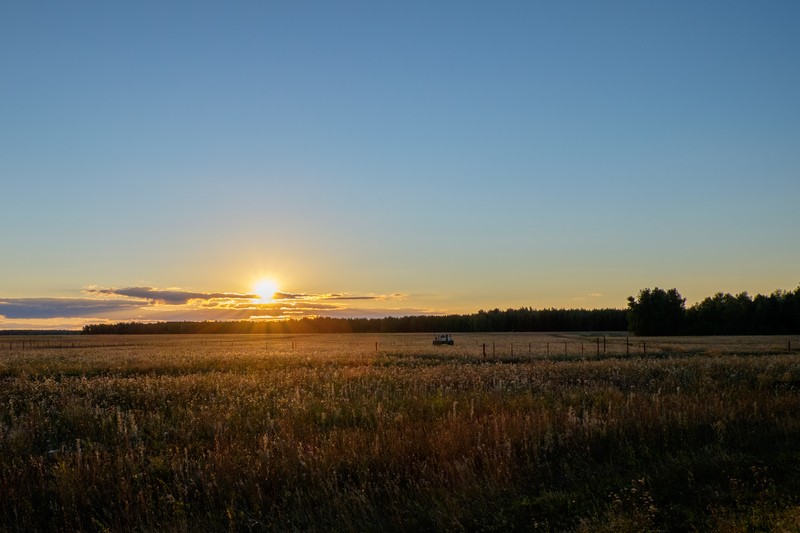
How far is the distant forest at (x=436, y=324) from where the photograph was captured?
497 ft

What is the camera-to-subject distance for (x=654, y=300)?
12056 centimetres

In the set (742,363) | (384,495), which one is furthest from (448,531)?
(742,363)

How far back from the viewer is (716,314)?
12000cm

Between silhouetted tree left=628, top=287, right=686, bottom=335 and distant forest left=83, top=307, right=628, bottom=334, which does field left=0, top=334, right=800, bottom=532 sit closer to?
silhouetted tree left=628, top=287, right=686, bottom=335

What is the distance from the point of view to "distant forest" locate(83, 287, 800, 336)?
382 ft

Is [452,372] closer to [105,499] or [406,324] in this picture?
[105,499]

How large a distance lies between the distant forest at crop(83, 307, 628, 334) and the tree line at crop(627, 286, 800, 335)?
28807 millimetres

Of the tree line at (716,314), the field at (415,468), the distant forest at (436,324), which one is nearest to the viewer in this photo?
the field at (415,468)

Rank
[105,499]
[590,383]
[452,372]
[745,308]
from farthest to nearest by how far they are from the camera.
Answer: [745,308]
[452,372]
[590,383]
[105,499]

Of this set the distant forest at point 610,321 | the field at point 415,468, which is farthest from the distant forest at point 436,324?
the field at point 415,468

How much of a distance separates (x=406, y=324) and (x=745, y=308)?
272 ft

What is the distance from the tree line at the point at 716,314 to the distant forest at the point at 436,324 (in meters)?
28.8

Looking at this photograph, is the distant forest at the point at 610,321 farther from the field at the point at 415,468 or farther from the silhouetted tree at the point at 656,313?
the field at the point at 415,468

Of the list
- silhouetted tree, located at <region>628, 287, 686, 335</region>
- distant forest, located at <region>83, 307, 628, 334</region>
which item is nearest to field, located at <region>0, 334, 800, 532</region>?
silhouetted tree, located at <region>628, 287, 686, 335</region>
